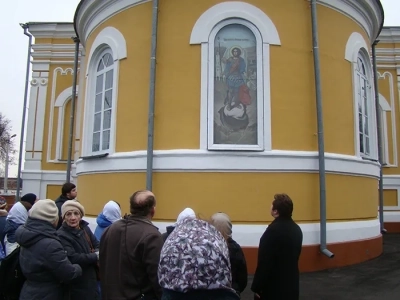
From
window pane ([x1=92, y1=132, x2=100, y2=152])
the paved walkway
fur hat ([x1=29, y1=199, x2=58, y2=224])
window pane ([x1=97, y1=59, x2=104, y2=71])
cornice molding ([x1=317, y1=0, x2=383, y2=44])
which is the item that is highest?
cornice molding ([x1=317, y1=0, x2=383, y2=44])

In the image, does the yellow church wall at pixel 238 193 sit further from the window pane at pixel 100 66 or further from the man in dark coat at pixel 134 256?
the man in dark coat at pixel 134 256

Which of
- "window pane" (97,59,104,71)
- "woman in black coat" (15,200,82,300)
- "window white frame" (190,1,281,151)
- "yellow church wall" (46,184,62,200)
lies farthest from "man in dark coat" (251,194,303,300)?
"yellow church wall" (46,184,62,200)

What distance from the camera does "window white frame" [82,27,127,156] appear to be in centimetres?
856

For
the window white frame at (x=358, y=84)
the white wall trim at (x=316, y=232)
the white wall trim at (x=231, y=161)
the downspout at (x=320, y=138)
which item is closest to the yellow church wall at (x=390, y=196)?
the window white frame at (x=358, y=84)

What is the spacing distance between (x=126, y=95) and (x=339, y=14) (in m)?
4.81

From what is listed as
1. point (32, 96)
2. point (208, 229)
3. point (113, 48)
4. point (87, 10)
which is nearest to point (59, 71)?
point (32, 96)

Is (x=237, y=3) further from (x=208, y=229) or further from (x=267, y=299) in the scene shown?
(x=208, y=229)

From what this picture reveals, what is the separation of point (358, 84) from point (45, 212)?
7.67 m

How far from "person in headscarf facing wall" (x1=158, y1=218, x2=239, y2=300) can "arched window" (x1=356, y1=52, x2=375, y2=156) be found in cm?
727

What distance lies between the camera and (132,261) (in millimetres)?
3109

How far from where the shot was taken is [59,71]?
16859 millimetres

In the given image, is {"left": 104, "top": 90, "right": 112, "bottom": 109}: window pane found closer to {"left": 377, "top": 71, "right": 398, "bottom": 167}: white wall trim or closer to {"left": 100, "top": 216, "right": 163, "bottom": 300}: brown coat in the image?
{"left": 100, "top": 216, "right": 163, "bottom": 300}: brown coat

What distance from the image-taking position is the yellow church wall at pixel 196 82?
25.2 ft

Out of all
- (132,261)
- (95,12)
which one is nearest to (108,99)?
(95,12)
